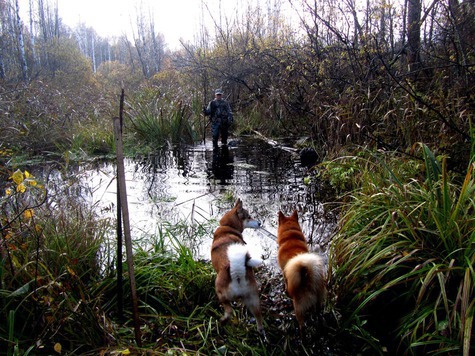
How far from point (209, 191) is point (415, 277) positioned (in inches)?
204

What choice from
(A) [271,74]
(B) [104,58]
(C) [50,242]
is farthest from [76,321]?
(B) [104,58]

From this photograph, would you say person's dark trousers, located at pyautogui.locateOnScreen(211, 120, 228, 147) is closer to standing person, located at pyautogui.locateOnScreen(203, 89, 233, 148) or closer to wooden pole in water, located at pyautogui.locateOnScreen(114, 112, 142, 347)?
standing person, located at pyautogui.locateOnScreen(203, 89, 233, 148)

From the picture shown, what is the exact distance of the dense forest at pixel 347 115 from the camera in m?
2.77

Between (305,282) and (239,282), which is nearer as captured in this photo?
(305,282)

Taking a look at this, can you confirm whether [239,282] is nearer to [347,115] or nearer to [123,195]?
[123,195]

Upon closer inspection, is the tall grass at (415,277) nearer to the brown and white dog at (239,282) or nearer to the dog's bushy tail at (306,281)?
the dog's bushy tail at (306,281)

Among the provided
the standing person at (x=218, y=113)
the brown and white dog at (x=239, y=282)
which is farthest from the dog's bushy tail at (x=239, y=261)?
the standing person at (x=218, y=113)

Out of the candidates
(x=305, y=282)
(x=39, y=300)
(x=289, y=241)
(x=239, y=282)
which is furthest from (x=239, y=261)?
(x=39, y=300)

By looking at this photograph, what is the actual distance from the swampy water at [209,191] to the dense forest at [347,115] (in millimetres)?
818

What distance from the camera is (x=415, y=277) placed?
8.65ft

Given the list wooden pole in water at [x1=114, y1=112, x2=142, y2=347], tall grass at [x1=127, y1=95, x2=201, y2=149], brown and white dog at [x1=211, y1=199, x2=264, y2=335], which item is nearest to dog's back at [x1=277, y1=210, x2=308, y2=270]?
brown and white dog at [x1=211, y1=199, x2=264, y2=335]

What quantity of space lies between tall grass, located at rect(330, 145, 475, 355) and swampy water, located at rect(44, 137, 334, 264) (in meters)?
1.47

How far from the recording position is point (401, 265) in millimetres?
2814

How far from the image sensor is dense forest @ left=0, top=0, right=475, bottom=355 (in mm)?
2771
